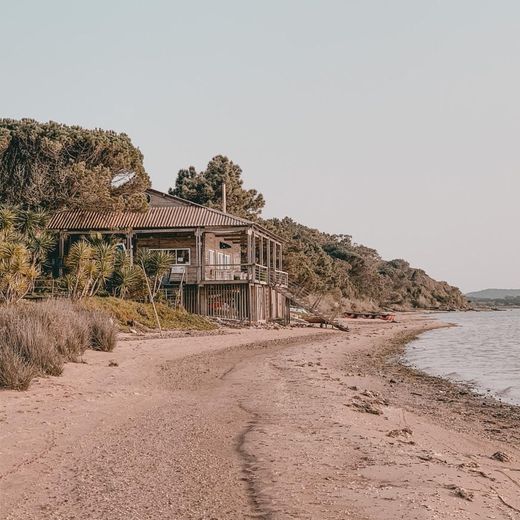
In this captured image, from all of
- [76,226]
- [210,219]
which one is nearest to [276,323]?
[210,219]

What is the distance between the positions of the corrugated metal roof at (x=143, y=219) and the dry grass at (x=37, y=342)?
61.1 feet

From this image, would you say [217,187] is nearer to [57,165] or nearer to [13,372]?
[57,165]

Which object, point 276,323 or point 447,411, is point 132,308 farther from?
point 447,411

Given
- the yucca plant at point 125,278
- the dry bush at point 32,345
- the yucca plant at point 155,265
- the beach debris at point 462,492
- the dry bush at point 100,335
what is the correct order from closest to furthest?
1. the beach debris at point 462,492
2. the dry bush at point 32,345
3. the dry bush at point 100,335
4. the yucca plant at point 125,278
5. the yucca plant at point 155,265

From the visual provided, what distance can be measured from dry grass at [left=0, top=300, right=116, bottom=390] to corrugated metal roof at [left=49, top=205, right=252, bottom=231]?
1863 cm

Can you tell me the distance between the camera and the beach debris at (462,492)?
522cm

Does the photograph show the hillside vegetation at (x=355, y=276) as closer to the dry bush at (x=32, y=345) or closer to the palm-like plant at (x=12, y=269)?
the palm-like plant at (x=12, y=269)

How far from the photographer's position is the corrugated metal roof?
34.4m

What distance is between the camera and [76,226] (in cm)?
3494

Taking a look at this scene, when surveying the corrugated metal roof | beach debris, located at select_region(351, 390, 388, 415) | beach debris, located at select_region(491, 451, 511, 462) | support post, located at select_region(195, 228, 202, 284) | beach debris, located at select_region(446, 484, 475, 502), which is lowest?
beach debris, located at select_region(491, 451, 511, 462)

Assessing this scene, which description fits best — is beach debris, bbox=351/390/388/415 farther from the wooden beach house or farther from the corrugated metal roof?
the corrugated metal roof

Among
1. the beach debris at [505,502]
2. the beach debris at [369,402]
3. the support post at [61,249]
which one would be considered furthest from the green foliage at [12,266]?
the beach debris at [505,502]

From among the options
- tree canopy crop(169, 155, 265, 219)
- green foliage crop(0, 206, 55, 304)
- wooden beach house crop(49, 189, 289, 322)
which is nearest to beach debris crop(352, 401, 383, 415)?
green foliage crop(0, 206, 55, 304)

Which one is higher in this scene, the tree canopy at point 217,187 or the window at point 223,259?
the tree canopy at point 217,187
